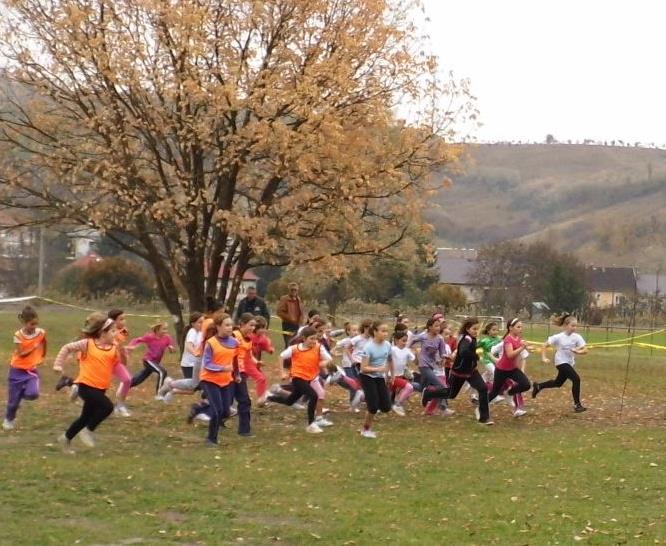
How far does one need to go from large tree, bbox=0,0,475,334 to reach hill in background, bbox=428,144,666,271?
107 meters

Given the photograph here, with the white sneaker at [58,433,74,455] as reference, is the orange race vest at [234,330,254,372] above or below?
above

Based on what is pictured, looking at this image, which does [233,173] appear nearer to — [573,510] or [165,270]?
[165,270]

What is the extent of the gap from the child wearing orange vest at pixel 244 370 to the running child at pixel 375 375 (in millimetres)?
1535

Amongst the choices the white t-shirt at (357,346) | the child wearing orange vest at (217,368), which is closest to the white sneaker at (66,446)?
the child wearing orange vest at (217,368)

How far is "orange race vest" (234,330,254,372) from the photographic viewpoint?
48.6 feet

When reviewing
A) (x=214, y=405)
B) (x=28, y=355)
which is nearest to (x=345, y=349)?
(x=214, y=405)

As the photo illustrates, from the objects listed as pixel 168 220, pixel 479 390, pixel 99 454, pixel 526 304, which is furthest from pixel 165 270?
pixel 526 304

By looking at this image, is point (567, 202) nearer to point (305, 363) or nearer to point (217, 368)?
point (305, 363)

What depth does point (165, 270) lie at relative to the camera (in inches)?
1082

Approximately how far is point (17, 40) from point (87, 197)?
386cm

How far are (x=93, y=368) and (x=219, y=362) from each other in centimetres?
181

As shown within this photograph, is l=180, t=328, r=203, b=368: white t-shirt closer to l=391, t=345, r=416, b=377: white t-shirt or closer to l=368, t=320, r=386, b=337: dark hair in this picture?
l=368, t=320, r=386, b=337: dark hair

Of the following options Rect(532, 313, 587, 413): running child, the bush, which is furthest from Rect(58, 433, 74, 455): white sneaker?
the bush

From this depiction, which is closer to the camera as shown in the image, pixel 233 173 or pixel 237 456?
pixel 237 456
